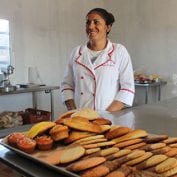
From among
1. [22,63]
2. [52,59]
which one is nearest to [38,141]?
[22,63]

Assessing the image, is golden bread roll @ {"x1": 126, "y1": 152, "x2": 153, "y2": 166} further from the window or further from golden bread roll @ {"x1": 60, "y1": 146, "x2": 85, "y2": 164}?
the window

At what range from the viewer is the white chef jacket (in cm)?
156

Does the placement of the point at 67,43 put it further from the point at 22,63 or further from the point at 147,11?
the point at 147,11

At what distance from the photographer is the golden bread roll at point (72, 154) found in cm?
64

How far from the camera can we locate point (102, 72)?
5.12 ft

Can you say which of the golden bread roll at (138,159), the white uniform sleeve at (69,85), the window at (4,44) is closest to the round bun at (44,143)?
the golden bread roll at (138,159)

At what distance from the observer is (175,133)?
36.0 inches

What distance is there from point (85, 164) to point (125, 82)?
102 cm

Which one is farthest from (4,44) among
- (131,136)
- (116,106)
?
(131,136)

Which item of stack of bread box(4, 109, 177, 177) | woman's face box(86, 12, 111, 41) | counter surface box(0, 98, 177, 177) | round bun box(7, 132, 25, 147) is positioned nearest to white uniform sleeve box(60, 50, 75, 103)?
woman's face box(86, 12, 111, 41)

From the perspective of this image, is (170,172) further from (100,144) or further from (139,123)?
(139,123)

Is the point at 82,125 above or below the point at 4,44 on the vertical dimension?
below

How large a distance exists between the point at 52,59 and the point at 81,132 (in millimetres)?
3141

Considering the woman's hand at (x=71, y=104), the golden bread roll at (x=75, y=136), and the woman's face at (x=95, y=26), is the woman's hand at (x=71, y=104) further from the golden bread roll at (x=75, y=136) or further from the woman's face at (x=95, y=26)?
the golden bread roll at (x=75, y=136)
